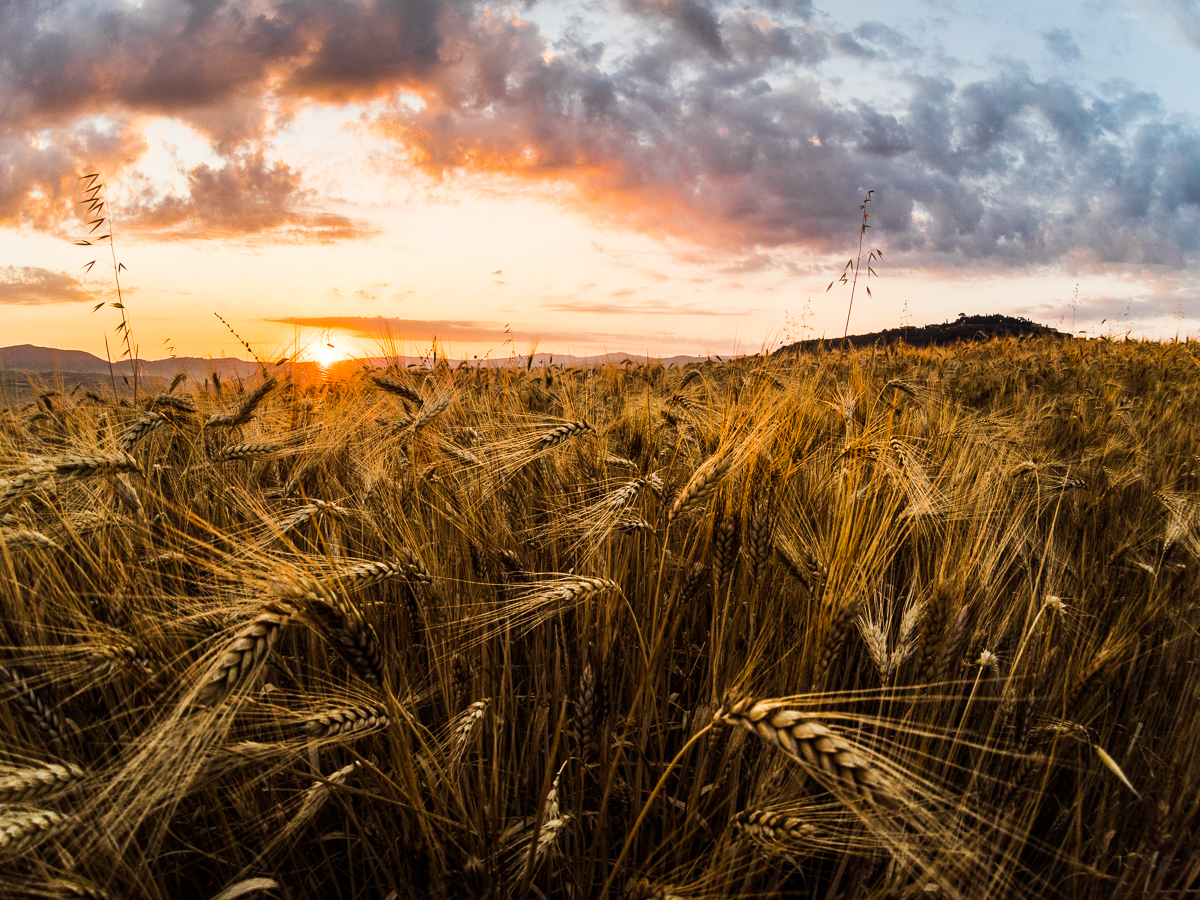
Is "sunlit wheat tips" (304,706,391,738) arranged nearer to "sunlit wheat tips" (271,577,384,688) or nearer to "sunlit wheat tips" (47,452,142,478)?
"sunlit wheat tips" (271,577,384,688)

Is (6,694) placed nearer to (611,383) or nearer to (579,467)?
(579,467)

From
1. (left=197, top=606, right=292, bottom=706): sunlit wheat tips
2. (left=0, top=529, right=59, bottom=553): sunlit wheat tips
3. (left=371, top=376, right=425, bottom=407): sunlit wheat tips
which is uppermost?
(left=371, top=376, right=425, bottom=407): sunlit wheat tips

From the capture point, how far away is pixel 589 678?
3.65 feet

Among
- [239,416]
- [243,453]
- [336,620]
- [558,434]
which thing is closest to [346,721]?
[336,620]

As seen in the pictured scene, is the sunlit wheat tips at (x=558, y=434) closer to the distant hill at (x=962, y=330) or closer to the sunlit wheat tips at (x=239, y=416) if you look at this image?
the sunlit wheat tips at (x=239, y=416)

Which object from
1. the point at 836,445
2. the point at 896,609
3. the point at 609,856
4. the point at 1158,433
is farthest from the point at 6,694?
the point at 1158,433

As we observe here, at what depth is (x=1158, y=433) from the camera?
3.63m

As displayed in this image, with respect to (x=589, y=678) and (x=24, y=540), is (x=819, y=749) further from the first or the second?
(x=24, y=540)

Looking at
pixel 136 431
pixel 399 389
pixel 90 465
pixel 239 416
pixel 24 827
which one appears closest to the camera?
pixel 24 827

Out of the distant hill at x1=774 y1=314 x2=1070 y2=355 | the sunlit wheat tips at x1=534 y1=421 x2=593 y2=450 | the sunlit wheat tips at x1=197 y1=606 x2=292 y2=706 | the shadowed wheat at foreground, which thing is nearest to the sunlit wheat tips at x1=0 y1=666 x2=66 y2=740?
the shadowed wheat at foreground

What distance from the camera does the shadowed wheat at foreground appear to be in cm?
93

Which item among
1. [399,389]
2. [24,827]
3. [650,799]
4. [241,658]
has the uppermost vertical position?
[399,389]

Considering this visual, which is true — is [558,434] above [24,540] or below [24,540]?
above

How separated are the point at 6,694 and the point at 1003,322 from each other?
24225 millimetres
